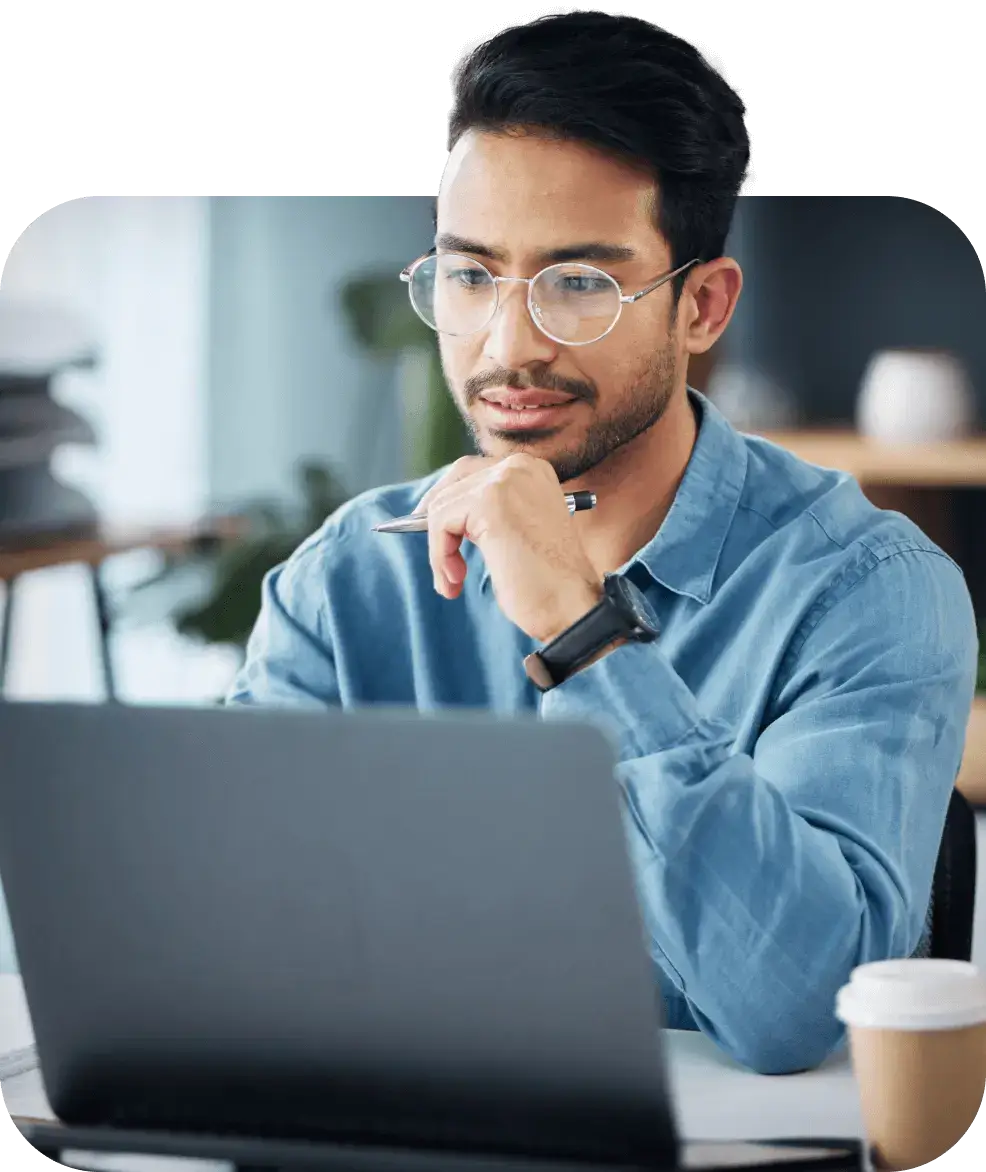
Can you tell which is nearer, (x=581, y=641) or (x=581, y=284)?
(x=581, y=641)

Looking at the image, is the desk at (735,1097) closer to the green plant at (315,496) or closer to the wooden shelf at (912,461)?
the wooden shelf at (912,461)

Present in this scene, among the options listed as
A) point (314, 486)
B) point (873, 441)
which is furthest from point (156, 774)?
point (314, 486)

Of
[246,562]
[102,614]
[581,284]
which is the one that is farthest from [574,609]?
[246,562]

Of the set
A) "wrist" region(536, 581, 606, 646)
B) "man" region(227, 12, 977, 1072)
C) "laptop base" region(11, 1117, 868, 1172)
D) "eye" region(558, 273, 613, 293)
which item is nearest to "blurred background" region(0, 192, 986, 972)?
"man" region(227, 12, 977, 1072)

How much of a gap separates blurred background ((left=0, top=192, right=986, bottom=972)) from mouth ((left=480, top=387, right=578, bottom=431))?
2340mm

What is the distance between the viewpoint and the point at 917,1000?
2.58ft

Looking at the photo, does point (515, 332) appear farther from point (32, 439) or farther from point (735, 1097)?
point (32, 439)

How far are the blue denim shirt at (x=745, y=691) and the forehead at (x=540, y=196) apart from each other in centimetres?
22

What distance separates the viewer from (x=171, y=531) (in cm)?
400

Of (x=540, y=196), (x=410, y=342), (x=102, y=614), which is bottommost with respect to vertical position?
(x=102, y=614)

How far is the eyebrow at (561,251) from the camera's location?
132 centimetres

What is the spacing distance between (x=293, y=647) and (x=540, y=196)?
461 mm

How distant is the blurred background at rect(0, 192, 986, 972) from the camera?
377 centimetres

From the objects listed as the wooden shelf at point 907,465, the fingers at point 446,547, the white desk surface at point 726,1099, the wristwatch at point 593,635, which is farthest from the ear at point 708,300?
the wooden shelf at point 907,465
